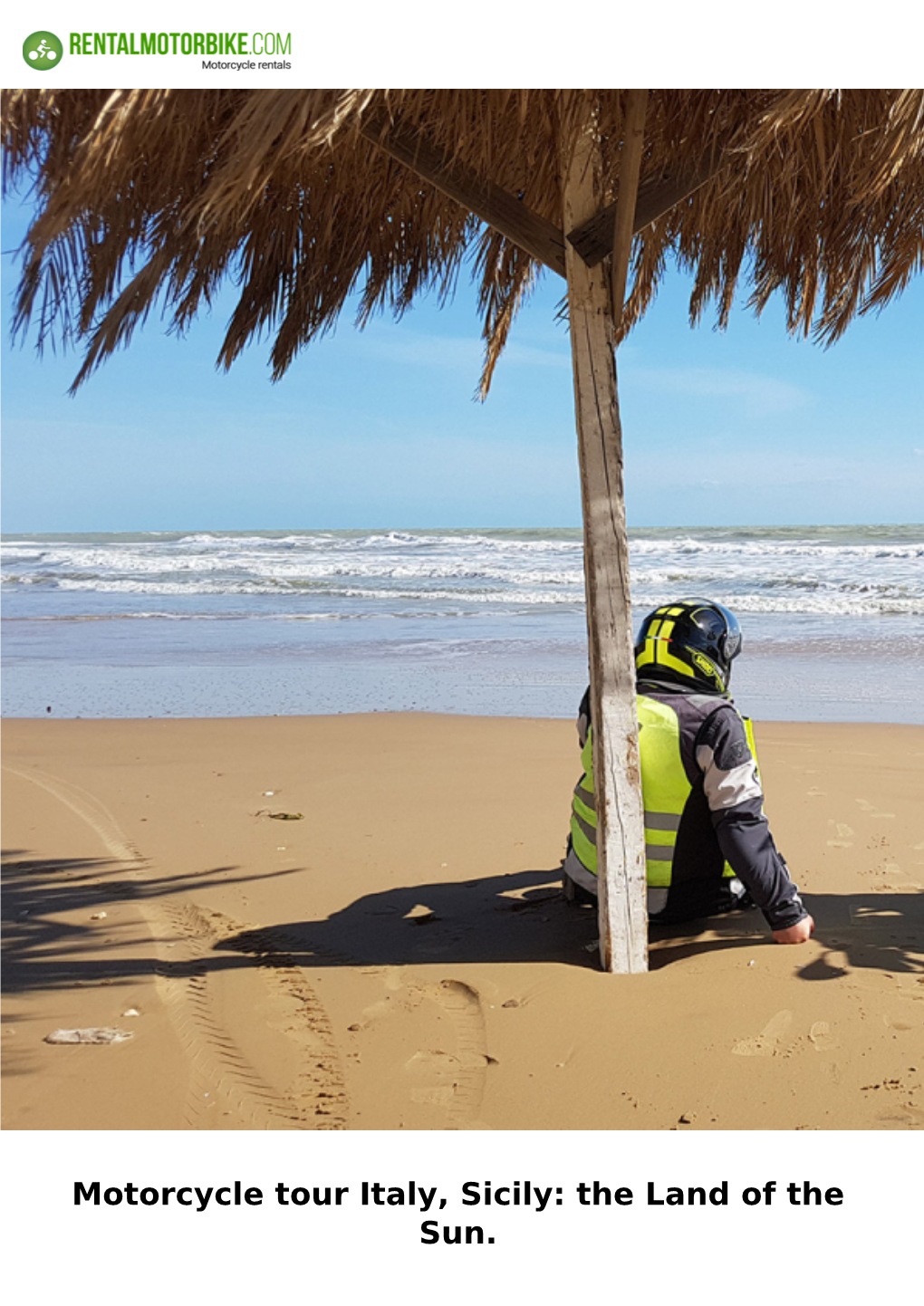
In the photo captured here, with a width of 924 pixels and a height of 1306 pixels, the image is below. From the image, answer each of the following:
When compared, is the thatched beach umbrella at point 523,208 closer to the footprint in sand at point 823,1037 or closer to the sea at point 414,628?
the footprint in sand at point 823,1037

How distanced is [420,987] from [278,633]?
12438 mm

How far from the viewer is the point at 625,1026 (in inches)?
126

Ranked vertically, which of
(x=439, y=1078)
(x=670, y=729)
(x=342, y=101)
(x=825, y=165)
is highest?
(x=825, y=165)

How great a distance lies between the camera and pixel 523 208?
3.50 meters

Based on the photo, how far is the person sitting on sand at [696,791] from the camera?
11.8 feet

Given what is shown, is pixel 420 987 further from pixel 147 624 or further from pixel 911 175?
pixel 147 624

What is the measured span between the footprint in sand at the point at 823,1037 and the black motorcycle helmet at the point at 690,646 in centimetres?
120

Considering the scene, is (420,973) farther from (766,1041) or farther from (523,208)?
(523,208)

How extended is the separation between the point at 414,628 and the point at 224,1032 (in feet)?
43.4

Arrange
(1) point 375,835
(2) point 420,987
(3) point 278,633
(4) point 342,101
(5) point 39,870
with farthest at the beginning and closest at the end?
(3) point 278,633 → (1) point 375,835 → (5) point 39,870 → (2) point 420,987 → (4) point 342,101

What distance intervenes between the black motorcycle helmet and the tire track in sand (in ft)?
5.51

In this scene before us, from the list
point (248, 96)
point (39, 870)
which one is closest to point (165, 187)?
point (248, 96)
